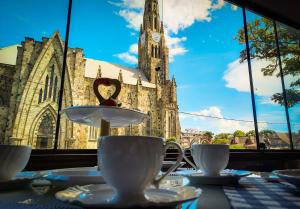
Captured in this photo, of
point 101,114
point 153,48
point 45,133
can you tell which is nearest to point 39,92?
point 45,133

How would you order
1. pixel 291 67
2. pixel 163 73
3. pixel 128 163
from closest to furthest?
pixel 128 163 < pixel 291 67 < pixel 163 73

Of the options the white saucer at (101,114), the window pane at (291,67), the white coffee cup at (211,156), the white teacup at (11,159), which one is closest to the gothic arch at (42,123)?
the window pane at (291,67)

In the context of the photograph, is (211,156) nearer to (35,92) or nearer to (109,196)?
(109,196)

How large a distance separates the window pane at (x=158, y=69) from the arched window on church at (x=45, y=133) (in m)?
1.29

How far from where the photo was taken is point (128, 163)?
0.35 m

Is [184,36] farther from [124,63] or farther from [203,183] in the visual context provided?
[203,183]

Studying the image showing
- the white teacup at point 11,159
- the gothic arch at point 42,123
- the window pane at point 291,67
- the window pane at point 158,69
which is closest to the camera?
the white teacup at point 11,159

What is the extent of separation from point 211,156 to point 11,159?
547 mm

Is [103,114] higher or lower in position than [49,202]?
higher

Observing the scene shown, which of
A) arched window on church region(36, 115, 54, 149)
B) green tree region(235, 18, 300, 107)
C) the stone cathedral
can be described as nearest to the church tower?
the stone cathedral

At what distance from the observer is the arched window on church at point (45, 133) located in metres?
11.1

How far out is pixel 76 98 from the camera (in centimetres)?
1118

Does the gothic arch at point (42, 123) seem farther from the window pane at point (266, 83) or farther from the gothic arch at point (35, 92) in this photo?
the window pane at point (266, 83)

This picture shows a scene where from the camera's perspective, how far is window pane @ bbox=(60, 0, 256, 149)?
8555 millimetres
